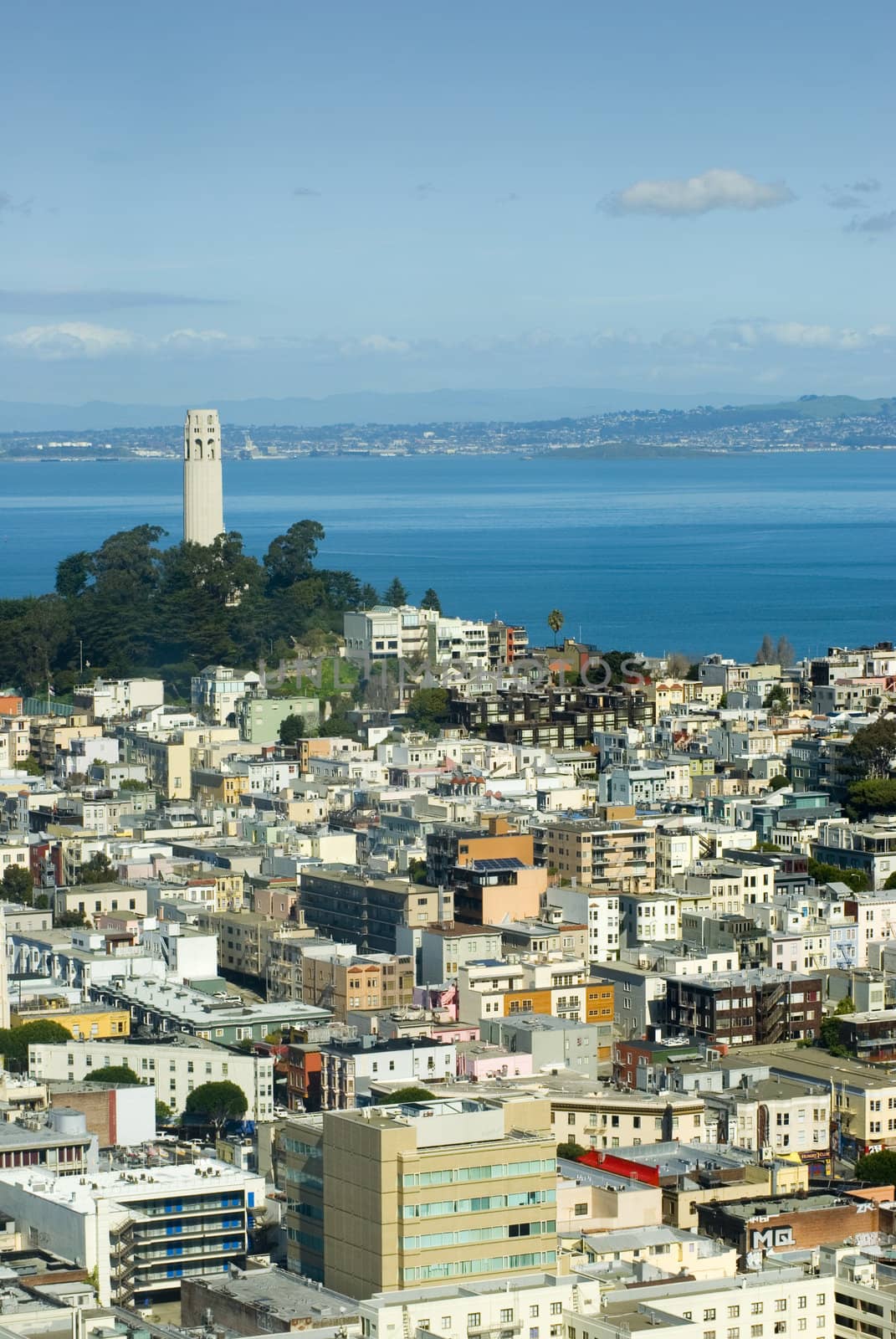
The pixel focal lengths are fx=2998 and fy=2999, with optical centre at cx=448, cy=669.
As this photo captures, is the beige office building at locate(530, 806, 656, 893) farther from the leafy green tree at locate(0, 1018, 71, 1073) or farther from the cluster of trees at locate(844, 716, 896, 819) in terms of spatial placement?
the leafy green tree at locate(0, 1018, 71, 1073)

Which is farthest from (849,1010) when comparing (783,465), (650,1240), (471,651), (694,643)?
(783,465)

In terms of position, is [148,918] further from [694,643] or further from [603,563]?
[603,563]

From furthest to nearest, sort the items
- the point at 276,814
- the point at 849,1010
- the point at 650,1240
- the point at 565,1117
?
1. the point at 276,814
2. the point at 849,1010
3. the point at 565,1117
4. the point at 650,1240

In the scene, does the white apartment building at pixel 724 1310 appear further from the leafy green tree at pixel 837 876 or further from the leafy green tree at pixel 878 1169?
the leafy green tree at pixel 837 876

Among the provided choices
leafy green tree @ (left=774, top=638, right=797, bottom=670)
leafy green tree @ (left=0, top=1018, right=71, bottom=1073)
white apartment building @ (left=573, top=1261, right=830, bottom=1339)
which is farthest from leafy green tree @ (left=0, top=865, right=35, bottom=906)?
leafy green tree @ (left=774, top=638, right=797, bottom=670)

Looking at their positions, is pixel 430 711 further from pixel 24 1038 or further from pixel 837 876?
pixel 24 1038
